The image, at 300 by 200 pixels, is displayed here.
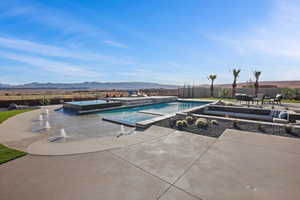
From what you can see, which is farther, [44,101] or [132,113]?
[44,101]

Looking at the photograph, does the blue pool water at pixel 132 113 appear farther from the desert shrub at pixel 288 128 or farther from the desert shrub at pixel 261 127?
the desert shrub at pixel 288 128

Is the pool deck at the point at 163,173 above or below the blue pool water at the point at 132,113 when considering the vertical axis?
above

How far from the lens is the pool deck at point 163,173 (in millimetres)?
1893

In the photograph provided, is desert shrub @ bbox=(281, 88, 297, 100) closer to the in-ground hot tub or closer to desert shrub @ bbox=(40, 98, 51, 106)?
the in-ground hot tub

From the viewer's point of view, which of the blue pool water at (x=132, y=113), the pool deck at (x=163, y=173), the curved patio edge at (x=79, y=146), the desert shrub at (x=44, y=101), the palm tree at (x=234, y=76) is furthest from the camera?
the palm tree at (x=234, y=76)

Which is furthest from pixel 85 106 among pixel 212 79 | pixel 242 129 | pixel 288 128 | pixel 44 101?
pixel 212 79

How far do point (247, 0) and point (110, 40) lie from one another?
9879 mm

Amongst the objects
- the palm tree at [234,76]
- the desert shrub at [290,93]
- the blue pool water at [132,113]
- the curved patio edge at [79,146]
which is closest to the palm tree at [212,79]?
the palm tree at [234,76]

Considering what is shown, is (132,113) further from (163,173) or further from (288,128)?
(288,128)

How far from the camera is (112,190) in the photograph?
1.96 meters

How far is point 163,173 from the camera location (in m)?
2.37

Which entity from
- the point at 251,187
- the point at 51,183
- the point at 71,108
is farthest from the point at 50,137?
the point at 71,108

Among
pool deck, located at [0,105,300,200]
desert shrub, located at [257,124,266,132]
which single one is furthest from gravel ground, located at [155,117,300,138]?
pool deck, located at [0,105,300,200]

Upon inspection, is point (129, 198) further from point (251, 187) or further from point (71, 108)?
point (71, 108)
